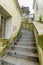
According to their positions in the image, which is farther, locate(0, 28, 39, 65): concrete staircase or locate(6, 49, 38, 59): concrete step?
locate(6, 49, 38, 59): concrete step

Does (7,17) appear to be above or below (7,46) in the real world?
above

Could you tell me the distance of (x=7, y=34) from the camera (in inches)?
189

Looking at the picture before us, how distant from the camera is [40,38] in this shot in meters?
1.70

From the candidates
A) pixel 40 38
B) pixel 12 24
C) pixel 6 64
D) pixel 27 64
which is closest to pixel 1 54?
pixel 6 64

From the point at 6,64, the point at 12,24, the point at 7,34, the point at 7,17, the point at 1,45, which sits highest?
the point at 7,17

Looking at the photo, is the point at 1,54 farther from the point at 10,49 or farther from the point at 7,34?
the point at 7,34

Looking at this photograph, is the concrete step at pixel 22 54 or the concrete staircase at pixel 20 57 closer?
the concrete staircase at pixel 20 57

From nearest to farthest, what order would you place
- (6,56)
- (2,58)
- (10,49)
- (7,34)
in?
(2,58) < (6,56) < (10,49) < (7,34)

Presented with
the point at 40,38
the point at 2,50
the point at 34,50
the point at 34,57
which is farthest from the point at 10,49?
the point at 40,38

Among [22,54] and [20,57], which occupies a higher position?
[22,54]

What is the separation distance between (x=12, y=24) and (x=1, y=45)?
1.37 m

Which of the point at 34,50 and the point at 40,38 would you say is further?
the point at 34,50

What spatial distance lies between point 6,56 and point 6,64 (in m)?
0.51

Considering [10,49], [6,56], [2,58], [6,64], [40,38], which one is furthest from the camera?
[10,49]
